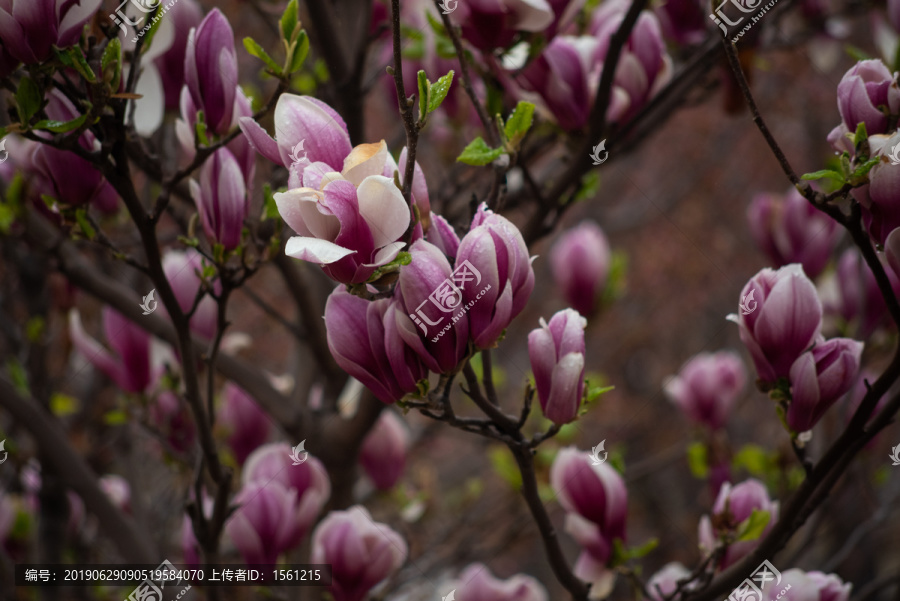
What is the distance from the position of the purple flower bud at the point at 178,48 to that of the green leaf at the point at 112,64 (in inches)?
11.0

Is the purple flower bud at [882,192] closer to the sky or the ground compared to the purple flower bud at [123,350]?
closer to the sky

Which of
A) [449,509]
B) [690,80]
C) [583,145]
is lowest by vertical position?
[449,509]

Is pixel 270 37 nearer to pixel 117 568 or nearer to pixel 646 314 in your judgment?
pixel 117 568

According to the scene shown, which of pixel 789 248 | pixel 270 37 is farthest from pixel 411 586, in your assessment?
pixel 270 37

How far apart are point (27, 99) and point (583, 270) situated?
1.05m

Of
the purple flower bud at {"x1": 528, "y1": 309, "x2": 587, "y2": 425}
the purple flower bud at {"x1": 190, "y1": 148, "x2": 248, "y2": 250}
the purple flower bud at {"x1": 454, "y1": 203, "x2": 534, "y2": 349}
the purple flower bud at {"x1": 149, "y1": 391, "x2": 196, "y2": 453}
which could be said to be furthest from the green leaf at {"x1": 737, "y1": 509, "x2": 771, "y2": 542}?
the purple flower bud at {"x1": 149, "y1": 391, "x2": 196, "y2": 453}

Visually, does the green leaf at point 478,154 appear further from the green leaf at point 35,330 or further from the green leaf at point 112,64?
Result: the green leaf at point 35,330

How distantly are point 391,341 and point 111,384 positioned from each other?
1.47 metres

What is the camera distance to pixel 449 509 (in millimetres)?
2371

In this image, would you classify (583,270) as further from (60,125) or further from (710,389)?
(60,125)

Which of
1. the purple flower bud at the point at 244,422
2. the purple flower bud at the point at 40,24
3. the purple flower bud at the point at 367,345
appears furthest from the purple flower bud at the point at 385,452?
the purple flower bud at the point at 40,24

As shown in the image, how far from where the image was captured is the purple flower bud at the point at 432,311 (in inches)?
22.4

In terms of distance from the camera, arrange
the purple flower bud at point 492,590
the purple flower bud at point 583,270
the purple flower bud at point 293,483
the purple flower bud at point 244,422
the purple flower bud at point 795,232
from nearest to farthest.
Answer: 1. the purple flower bud at point 293,483
2. the purple flower bud at point 492,590
3. the purple flower bud at point 795,232
4. the purple flower bud at point 244,422
5. the purple flower bud at point 583,270

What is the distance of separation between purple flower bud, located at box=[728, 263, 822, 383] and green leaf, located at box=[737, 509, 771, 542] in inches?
6.8
